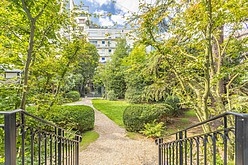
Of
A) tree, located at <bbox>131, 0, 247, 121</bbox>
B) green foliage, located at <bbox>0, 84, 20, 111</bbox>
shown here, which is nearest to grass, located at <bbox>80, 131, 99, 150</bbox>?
tree, located at <bbox>131, 0, 247, 121</bbox>

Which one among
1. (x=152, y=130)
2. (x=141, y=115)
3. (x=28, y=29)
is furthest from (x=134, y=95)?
(x=28, y=29)

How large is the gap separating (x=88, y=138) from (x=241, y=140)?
7185 millimetres

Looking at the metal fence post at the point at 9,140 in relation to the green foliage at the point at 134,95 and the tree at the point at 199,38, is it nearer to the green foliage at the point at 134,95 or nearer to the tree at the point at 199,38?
the tree at the point at 199,38

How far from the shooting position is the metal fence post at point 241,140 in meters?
1.06

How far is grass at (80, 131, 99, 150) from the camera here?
7.04 m

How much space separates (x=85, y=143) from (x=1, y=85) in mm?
4472

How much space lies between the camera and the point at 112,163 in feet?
18.2

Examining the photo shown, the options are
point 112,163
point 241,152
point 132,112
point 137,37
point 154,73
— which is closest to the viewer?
point 241,152

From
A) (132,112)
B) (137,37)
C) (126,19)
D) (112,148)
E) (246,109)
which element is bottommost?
(112,148)

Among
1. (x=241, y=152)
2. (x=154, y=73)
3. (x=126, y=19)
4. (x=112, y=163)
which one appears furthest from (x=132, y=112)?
(x=241, y=152)

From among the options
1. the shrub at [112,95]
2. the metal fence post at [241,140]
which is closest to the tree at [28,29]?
the metal fence post at [241,140]

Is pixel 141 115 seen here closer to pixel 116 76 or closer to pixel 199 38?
pixel 199 38

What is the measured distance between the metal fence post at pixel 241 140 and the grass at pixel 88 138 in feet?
20.3

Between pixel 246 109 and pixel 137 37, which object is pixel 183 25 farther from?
pixel 246 109
